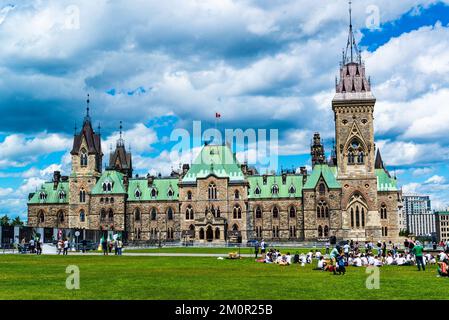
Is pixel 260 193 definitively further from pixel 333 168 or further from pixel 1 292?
pixel 1 292

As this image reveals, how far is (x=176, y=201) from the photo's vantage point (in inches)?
4380

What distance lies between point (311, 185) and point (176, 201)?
24667 millimetres

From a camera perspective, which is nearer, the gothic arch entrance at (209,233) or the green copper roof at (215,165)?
the gothic arch entrance at (209,233)

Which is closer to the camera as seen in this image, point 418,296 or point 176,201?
point 418,296

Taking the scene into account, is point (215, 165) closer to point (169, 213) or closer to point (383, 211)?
point (169, 213)

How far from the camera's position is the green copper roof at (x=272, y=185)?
10806cm

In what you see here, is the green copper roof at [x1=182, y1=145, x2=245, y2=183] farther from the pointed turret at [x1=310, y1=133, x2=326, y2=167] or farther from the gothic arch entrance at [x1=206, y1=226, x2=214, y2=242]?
the pointed turret at [x1=310, y1=133, x2=326, y2=167]

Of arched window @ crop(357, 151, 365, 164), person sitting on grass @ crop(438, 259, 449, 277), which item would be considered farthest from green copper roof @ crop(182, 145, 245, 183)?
person sitting on grass @ crop(438, 259, 449, 277)

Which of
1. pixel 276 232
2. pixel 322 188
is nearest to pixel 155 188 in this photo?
pixel 276 232

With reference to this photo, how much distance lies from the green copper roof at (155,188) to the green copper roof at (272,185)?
14.1m

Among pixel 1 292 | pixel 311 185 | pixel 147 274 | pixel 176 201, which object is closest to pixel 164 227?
pixel 176 201

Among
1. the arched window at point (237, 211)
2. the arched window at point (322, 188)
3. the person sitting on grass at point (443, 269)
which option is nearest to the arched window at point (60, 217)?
the arched window at point (237, 211)

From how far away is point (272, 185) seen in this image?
358ft

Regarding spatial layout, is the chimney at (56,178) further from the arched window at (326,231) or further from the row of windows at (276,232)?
the arched window at (326,231)
